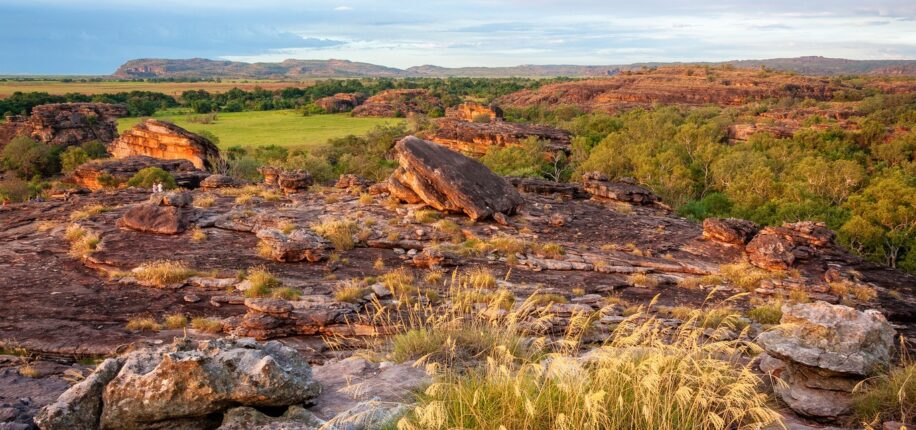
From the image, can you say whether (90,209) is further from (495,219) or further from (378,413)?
(378,413)

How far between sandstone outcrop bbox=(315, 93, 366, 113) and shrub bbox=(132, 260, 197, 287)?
99.1m

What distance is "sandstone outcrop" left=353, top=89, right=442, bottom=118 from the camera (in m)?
103

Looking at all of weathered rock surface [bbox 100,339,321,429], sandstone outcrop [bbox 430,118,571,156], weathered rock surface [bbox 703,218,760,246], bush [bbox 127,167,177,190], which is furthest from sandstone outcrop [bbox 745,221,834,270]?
sandstone outcrop [bbox 430,118,571,156]

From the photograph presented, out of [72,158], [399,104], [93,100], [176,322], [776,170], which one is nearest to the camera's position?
[176,322]

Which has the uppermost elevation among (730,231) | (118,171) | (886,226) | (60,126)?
(60,126)

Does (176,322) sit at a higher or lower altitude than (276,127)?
lower

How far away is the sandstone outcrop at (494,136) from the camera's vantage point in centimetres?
5297

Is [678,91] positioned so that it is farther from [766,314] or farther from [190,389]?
[190,389]

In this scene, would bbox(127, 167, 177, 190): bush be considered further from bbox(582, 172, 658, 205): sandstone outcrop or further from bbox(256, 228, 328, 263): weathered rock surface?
bbox(582, 172, 658, 205): sandstone outcrop

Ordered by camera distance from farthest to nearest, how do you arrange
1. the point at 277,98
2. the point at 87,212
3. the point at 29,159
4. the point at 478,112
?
the point at 277,98, the point at 478,112, the point at 29,159, the point at 87,212

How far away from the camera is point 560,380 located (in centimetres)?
480

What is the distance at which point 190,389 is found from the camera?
4.89 metres

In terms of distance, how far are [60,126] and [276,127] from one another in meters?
26.9

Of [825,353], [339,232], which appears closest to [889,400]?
[825,353]
